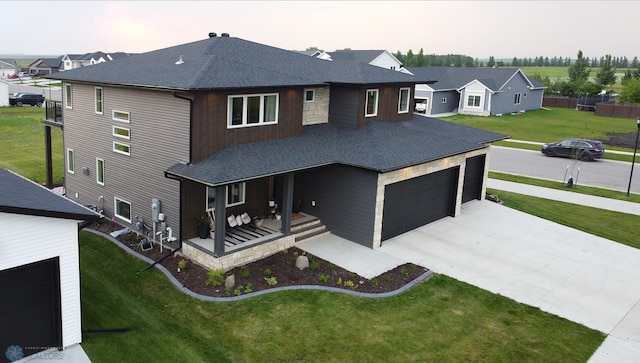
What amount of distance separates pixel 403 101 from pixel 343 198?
7625 mm

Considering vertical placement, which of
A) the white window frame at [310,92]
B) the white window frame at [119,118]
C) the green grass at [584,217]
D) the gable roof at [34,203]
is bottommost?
the green grass at [584,217]

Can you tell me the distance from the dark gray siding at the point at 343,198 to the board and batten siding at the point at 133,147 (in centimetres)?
538

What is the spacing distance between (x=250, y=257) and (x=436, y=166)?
29.9 feet

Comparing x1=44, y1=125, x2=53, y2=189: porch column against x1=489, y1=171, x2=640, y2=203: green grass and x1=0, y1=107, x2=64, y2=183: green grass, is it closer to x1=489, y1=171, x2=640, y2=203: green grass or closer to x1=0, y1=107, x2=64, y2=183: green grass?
x1=0, y1=107, x2=64, y2=183: green grass

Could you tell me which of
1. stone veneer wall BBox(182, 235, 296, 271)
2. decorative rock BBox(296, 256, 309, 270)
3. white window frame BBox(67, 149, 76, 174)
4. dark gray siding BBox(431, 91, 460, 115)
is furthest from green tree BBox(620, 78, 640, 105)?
white window frame BBox(67, 149, 76, 174)

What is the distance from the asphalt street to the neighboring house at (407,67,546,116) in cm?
2066

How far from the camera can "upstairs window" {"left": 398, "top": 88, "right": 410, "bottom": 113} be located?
2409 centimetres

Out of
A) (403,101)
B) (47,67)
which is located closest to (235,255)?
(403,101)

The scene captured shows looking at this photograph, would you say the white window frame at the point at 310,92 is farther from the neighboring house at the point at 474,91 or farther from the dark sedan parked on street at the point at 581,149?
the neighboring house at the point at 474,91

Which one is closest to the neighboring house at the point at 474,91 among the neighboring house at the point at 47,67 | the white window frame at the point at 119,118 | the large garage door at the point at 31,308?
the white window frame at the point at 119,118

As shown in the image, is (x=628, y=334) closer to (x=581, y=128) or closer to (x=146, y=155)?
(x=146, y=155)

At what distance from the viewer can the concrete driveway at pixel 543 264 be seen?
14.3m

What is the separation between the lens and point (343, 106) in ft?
71.9

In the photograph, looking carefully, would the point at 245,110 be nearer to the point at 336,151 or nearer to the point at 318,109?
the point at 336,151
